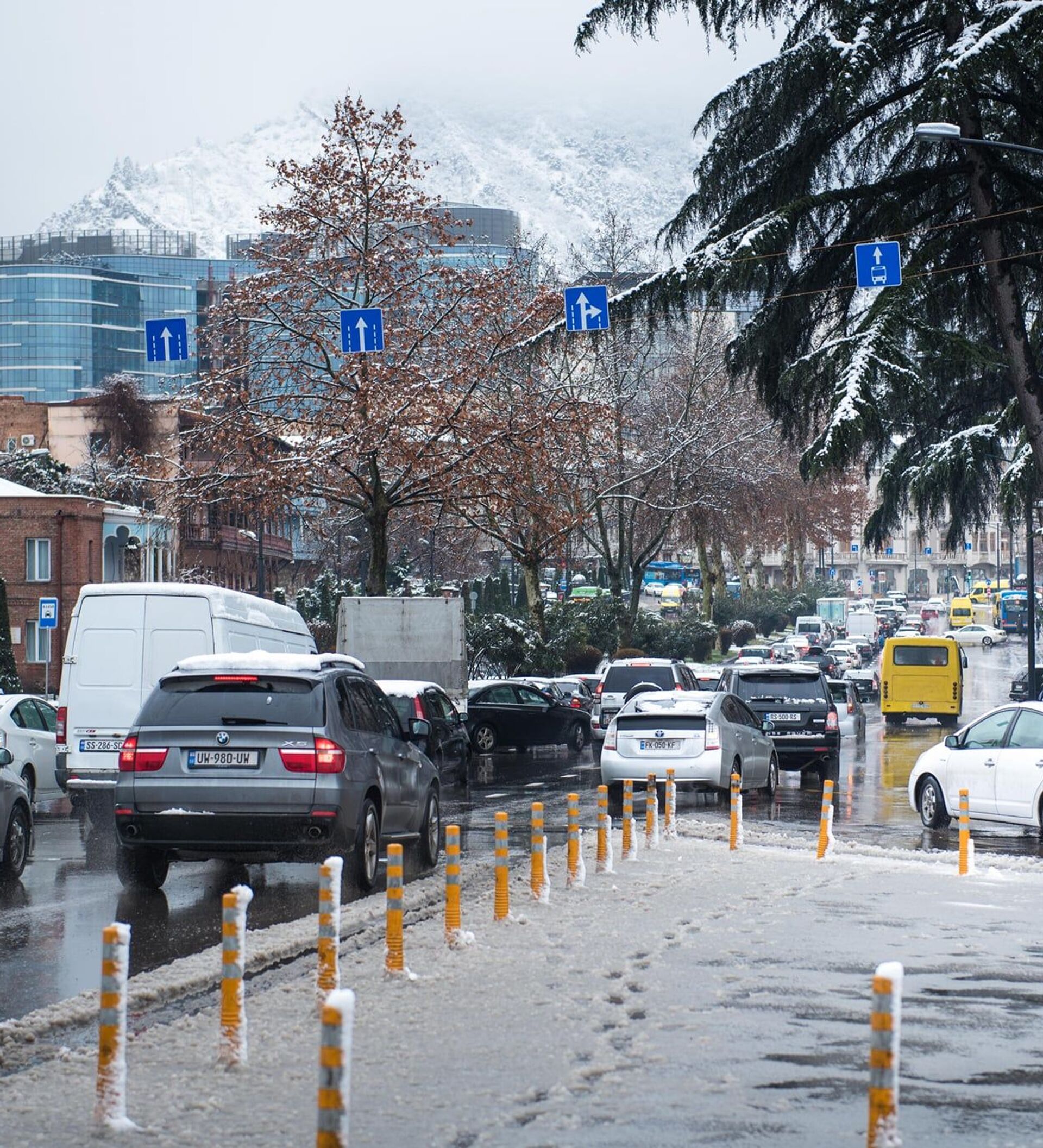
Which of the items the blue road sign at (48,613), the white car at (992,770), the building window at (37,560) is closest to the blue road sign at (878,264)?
the white car at (992,770)

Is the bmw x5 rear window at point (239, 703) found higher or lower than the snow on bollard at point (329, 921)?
higher

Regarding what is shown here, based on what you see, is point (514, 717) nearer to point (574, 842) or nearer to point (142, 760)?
point (574, 842)

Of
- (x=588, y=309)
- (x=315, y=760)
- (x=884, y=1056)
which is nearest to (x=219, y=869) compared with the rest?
(x=315, y=760)

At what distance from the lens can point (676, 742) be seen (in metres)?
23.2

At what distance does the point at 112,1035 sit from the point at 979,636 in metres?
106

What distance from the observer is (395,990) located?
9227 millimetres

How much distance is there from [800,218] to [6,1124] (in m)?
17.9

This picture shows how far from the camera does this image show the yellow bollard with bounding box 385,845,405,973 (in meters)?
9.36

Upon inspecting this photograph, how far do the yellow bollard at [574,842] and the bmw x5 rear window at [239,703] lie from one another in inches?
76.2

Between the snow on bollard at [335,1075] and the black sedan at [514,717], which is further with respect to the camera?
the black sedan at [514,717]

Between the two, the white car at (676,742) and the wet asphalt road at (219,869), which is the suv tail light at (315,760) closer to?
the wet asphalt road at (219,869)

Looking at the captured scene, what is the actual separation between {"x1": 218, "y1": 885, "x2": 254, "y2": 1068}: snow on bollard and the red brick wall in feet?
187

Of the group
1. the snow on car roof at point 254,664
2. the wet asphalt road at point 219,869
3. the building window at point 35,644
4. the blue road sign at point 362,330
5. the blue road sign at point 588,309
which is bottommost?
the wet asphalt road at point 219,869

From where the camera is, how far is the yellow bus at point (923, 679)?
52750 millimetres
